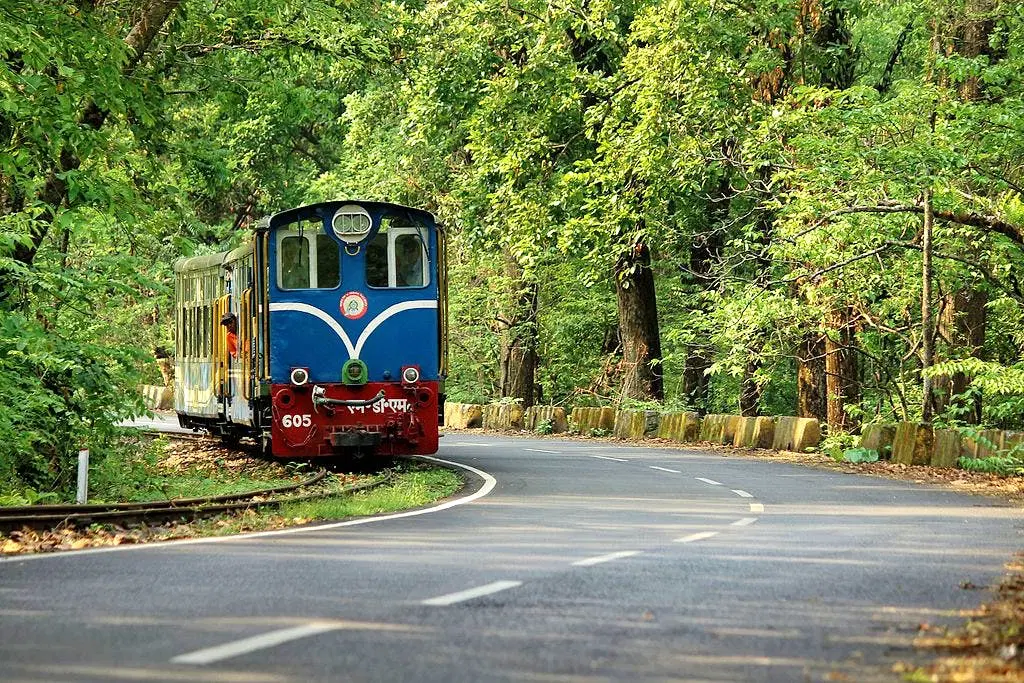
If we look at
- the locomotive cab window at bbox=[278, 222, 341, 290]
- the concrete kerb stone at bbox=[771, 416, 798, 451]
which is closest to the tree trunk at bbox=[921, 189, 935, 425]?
the concrete kerb stone at bbox=[771, 416, 798, 451]

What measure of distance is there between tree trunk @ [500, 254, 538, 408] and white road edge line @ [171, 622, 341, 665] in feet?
121

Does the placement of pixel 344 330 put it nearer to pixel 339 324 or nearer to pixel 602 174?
pixel 339 324

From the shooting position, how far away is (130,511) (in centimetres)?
1561

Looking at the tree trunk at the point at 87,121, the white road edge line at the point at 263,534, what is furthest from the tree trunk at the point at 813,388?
the white road edge line at the point at 263,534

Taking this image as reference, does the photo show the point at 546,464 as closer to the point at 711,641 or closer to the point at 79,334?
the point at 79,334

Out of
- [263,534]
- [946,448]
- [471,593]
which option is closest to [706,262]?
[946,448]

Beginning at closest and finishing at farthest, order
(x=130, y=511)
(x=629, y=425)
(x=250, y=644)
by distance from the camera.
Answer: (x=250, y=644) < (x=130, y=511) < (x=629, y=425)

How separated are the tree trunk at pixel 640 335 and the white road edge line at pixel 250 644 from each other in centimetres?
3069

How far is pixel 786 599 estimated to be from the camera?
10281 mm

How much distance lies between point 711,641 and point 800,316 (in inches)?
882

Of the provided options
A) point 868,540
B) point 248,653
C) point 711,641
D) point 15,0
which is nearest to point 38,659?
point 248,653

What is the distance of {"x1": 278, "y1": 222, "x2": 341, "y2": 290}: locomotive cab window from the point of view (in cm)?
2400

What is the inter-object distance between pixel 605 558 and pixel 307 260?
12.3 meters

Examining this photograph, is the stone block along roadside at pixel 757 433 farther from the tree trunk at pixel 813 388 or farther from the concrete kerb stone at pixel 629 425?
the tree trunk at pixel 813 388
